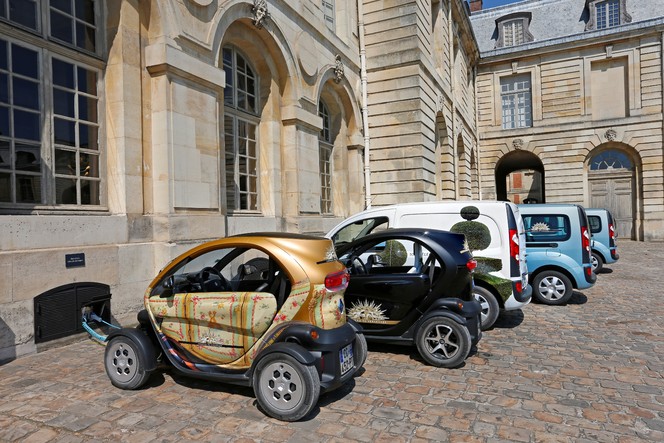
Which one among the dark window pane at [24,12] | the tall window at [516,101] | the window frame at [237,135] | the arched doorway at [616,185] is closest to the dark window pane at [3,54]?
the dark window pane at [24,12]

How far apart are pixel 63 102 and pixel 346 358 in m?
5.09

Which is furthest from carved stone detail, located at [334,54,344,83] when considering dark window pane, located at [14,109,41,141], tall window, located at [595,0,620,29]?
tall window, located at [595,0,620,29]

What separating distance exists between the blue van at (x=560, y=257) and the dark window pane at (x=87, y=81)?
750cm

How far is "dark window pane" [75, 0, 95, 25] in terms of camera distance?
6.25 metres

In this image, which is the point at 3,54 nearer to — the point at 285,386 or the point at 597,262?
the point at 285,386

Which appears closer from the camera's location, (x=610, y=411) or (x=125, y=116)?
(x=610, y=411)

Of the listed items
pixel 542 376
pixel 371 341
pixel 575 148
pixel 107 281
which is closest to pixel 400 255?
pixel 371 341

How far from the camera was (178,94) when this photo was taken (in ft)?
22.8

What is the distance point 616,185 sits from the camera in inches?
1004

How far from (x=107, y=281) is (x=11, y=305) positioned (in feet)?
3.91

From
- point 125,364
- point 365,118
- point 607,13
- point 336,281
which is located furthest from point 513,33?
point 125,364

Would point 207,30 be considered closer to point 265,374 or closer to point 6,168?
point 6,168

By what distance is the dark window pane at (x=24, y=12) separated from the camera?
545 centimetres

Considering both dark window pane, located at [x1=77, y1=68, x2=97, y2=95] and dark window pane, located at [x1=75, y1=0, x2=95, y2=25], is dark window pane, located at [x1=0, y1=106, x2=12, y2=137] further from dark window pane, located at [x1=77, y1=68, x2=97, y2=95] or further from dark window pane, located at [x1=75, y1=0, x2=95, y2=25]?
dark window pane, located at [x1=75, y1=0, x2=95, y2=25]
